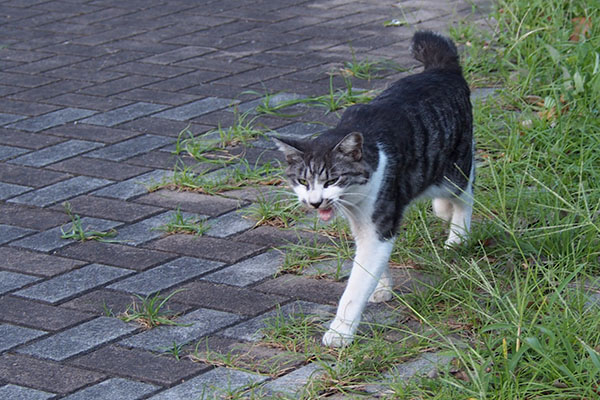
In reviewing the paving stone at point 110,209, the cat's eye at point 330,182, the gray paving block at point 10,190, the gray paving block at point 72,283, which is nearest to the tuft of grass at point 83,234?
the paving stone at point 110,209

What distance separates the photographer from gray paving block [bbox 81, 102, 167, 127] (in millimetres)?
5352

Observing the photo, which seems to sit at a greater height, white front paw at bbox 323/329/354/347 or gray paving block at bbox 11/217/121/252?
gray paving block at bbox 11/217/121/252

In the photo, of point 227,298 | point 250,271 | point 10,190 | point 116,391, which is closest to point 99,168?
point 10,190

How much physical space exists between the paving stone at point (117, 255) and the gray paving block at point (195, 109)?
1.45m

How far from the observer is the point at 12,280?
380cm

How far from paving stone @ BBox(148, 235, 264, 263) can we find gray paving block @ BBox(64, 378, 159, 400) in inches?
37.4

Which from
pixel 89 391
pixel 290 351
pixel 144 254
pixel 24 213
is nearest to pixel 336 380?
pixel 290 351

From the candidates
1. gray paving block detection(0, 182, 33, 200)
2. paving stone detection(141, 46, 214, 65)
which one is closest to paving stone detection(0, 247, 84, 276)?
gray paving block detection(0, 182, 33, 200)

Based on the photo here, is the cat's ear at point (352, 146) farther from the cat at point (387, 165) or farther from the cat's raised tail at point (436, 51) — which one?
the cat's raised tail at point (436, 51)

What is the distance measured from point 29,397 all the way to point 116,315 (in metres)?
0.57

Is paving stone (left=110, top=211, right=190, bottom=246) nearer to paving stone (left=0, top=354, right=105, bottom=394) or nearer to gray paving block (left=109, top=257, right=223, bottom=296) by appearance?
gray paving block (left=109, top=257, right=223, bottom=296)

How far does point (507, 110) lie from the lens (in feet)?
16.6

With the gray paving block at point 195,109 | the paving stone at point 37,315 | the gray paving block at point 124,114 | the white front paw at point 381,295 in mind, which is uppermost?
the gray paving block at point 124,114

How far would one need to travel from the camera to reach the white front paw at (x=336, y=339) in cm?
319
